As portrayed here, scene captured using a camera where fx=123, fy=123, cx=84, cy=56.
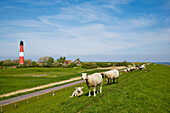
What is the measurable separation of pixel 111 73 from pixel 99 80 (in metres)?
8.41

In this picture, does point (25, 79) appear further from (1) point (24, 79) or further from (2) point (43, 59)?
(2) point (43, 59)

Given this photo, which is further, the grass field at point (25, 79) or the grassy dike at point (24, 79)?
the grass field at point (25, 79)

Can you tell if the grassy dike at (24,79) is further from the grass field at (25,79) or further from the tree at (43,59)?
the tree at (43,59)

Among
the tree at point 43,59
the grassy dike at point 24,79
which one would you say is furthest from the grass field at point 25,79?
the tree at point 43,59

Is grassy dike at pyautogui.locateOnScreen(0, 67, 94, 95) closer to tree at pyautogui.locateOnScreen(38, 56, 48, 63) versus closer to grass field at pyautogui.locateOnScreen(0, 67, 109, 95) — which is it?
grass field at pyautogui.locateOnScreen(0, 67, 109, 95)

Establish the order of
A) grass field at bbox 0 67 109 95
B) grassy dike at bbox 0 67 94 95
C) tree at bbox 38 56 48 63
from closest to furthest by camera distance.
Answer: grassy dike at bbox 0 67 94 95 < grass field at bbox 0 67 109 95 < tree at bbox 38 56 48 63

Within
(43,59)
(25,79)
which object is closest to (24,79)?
(25,79)

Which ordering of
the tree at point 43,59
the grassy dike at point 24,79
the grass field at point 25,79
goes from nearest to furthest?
the grassy dike at point 24,79 < the grass field at point 25,79 < the tree at point 43,59

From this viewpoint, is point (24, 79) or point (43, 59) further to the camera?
point (43, 59)

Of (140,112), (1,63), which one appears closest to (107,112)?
(140,112)

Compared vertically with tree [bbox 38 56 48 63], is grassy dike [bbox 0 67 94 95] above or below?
below

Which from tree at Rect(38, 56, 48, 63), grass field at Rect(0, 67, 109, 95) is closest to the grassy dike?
grass field at Rect(0, 67, 109, 95)

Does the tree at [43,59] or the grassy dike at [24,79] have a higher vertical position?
the tree at [43,59]

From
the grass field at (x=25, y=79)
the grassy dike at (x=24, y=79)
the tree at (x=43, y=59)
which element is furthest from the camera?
the tree at (x=43, y=59)
